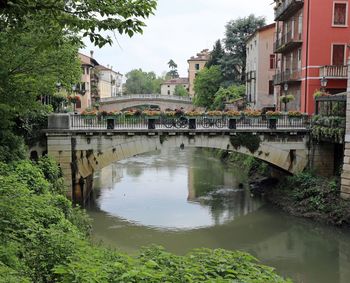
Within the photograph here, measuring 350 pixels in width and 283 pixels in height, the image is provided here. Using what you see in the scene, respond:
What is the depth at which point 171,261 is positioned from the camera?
741 centimetres

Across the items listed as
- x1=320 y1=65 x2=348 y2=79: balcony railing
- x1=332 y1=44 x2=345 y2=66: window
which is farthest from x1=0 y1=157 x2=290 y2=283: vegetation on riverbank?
x1=332 y1=44 x2=345 y2=66: window

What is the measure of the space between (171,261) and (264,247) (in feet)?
40.9

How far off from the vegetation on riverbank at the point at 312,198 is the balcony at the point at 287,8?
1251 centimetres

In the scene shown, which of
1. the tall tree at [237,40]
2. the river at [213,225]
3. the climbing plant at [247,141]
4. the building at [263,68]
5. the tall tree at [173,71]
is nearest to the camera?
the river at [213,225]

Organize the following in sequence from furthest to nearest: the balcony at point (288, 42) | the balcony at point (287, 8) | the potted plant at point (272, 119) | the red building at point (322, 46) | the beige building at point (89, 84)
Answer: the beige building at point (89, 84) < the balcony at point (288, 42) < the balcony at point (287, 8) < the red building at point (322, 46) < the potted plant at point (272, 119)

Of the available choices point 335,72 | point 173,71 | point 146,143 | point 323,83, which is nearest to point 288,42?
point 335,72

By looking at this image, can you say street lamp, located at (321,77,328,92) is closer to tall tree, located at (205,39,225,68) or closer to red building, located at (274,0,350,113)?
red building, located at (274,0,350,113)

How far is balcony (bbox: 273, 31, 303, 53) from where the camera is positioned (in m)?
31.0

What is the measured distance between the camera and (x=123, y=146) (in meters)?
23.5

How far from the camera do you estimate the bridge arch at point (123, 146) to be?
22828mm

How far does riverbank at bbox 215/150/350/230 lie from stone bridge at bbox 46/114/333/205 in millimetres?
1288

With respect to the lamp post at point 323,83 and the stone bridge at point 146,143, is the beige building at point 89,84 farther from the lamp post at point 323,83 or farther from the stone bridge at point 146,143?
the lamp post at point 323,83

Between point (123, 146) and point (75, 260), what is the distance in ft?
51.7

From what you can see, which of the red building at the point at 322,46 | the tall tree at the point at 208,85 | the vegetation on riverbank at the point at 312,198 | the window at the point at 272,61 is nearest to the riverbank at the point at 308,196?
the vegetation on riverbank at the point at 312,198
